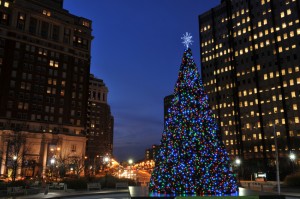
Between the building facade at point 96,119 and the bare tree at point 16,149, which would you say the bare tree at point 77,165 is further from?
the building facade at point 96,119

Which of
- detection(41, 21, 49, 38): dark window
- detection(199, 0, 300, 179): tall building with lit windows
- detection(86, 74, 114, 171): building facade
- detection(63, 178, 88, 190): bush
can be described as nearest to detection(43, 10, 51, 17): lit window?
detection(41, 21, 49, 38): dark window

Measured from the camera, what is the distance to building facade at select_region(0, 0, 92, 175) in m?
87.4

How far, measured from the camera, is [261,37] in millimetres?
111562

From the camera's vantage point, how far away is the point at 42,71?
93.9 m

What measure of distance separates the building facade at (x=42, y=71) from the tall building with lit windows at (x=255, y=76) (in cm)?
5595

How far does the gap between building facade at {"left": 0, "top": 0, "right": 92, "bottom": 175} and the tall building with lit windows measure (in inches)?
2203

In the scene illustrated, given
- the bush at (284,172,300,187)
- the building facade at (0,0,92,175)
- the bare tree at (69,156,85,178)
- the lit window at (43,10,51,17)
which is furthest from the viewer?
the lit window at (43,10,51,17)

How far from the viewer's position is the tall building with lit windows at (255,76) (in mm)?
99625

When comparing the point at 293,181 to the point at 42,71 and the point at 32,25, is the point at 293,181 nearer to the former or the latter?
the point at 42,71

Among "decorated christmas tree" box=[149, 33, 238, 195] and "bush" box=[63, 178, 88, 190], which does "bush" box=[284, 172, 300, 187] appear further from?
"bush" box=[63, 178, 88, 190]

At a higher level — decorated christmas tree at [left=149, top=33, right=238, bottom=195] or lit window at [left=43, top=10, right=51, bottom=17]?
lit window at [left=43, top=10, right=51, bottom=17]

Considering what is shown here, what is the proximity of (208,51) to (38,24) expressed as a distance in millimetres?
71333

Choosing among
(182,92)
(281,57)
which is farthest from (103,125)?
(182,92)

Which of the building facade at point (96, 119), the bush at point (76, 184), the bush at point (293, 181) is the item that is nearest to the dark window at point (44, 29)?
the bush at point (76, 184)
